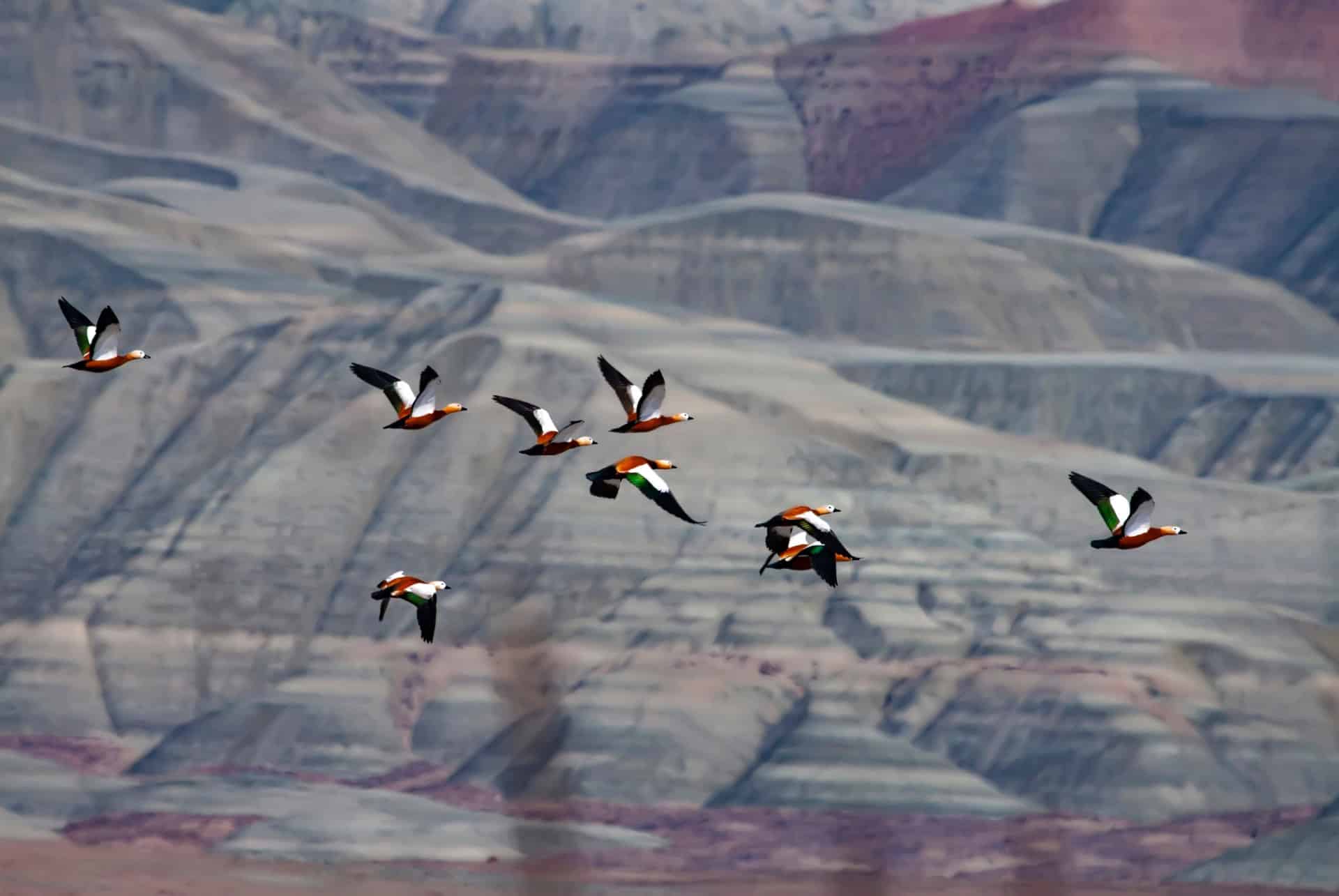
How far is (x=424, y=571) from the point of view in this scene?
631 ft

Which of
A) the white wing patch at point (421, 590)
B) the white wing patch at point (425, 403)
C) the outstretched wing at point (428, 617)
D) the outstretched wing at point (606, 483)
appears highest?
the white wing patch at point (425, 403)

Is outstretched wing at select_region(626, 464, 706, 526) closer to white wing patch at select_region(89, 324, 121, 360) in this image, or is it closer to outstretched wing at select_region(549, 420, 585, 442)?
outstretched wing at select_region(549, 420, 585, 442)

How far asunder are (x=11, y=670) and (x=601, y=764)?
33548 mm

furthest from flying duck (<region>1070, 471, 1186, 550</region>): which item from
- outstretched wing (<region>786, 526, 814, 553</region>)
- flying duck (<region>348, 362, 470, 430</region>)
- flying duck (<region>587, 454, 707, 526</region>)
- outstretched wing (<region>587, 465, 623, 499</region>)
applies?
flying duck (<region>348, 362, 470, 430</region>)

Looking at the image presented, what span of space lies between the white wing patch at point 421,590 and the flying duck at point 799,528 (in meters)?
5.06

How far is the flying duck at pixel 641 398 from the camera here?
189 feet

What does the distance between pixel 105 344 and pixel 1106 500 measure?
16.1 m

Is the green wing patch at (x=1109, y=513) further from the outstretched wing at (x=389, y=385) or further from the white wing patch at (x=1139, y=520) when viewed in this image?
the outstretched wing at (x=389, y=385)

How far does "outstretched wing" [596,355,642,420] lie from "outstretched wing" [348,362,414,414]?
2930mm

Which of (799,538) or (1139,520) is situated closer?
(1139,520)

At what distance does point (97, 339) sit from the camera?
60.3 meters

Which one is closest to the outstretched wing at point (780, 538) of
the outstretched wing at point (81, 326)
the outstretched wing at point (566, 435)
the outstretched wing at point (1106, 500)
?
the outstretched wing at point (566, 435)

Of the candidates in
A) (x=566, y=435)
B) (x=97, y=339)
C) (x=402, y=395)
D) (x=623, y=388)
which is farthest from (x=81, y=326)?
(x=623, y=388)

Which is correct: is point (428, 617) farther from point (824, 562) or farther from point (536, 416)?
point (824, 562)
